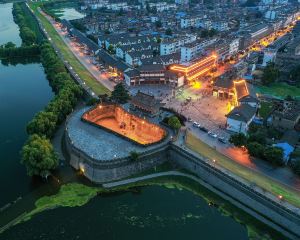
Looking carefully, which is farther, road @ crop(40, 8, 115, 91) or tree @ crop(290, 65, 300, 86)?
road @ crop(40, 8, 115, 91)

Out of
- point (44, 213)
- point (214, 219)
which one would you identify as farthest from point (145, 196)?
point (44, 213)

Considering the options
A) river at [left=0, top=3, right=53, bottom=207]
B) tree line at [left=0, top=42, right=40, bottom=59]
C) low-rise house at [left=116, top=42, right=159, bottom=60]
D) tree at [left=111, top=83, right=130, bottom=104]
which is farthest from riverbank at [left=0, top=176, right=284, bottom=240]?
tree line at [left=0, top=42, right=40, bottom=59]

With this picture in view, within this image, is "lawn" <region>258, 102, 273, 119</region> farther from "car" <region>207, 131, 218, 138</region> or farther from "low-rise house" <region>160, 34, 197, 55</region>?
"low-rise house" <region>160, 34, 197, 55</region>

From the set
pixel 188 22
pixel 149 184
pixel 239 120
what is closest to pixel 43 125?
pixel 149 184

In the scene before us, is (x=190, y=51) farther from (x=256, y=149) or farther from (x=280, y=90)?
(x=256, y=149)

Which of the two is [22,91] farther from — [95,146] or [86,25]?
[86,25]
